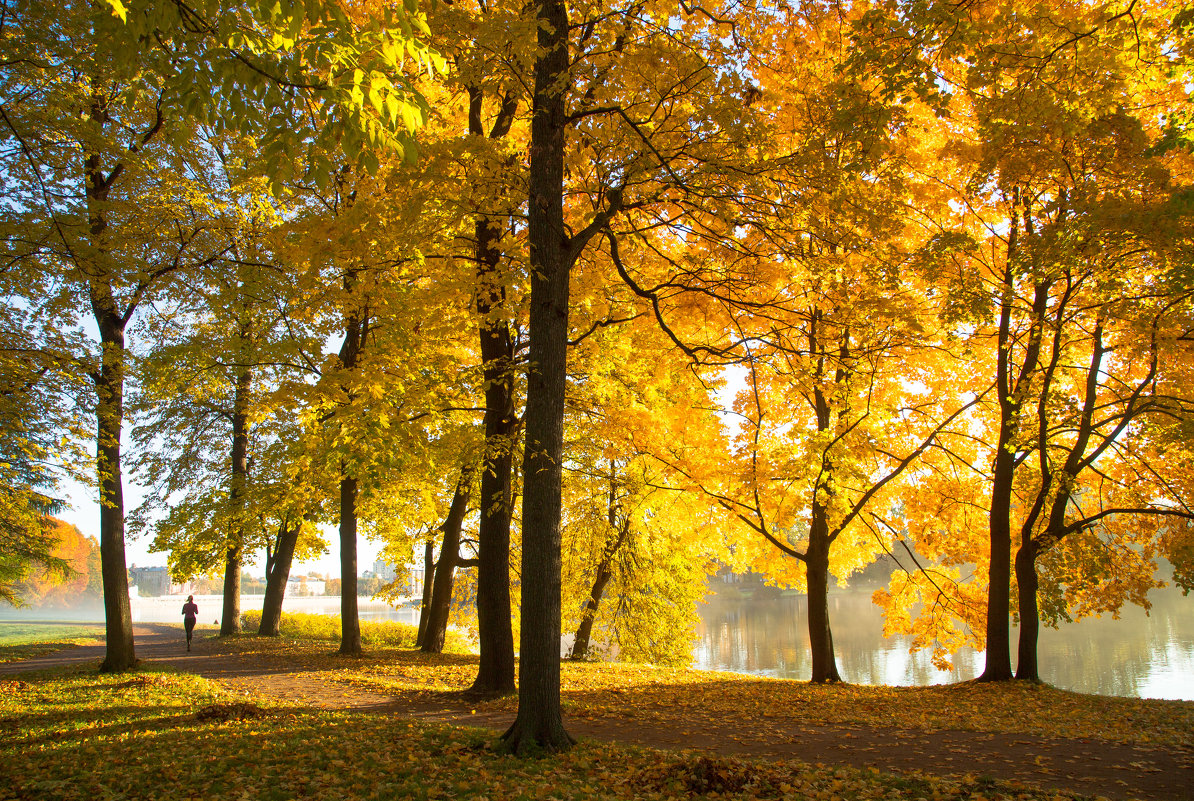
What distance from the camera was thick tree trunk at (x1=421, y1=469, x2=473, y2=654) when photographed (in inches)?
591

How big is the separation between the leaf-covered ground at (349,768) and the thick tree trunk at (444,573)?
7695 millimetres

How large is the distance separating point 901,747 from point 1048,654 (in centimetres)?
2263

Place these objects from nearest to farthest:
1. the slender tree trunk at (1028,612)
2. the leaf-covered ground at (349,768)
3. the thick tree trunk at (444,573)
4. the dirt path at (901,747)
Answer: the leaf-covered ground at (349,768) < the dirt path at (901,747) < the slender tree trunk at (1028,612) < the thick tree trunk at (444,573)

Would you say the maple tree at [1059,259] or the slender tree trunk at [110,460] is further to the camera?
the slender tree trunk at [110,460]

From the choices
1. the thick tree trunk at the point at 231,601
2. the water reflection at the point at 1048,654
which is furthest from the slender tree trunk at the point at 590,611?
the thick tree trunk at the point at 231,601

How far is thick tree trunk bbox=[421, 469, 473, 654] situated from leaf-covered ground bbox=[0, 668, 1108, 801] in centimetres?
770

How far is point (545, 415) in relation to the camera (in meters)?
6.29

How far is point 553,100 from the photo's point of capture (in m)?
6.71

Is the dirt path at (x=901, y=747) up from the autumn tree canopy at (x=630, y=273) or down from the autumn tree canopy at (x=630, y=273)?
down

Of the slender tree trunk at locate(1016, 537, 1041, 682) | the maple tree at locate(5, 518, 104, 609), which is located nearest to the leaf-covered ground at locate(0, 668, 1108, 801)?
the slender tree trunk at locate(1016, 537, 1041, 682)

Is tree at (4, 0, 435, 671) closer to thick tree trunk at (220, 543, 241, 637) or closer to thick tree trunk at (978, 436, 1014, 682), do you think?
thick tree trunk at (220, 543, 241, 637)

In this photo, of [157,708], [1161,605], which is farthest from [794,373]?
[1161,605]

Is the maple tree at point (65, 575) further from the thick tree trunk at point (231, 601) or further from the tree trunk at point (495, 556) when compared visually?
the tree trunk at point (495, 556)

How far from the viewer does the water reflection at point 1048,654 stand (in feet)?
62.0
